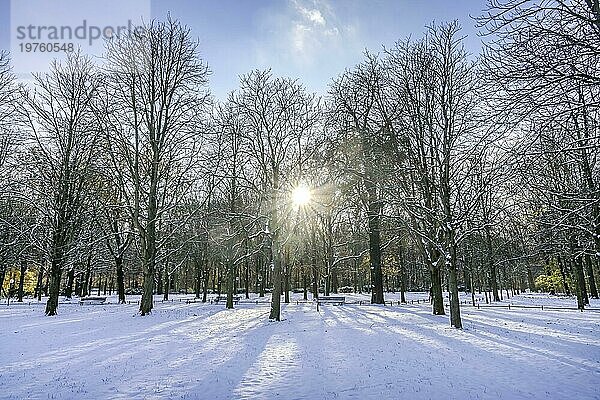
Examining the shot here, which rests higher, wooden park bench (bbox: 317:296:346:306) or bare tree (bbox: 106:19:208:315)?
bare tree (bbox: 106:19:208:315)

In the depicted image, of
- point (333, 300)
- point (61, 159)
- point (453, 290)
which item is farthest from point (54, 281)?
point (453, 290)

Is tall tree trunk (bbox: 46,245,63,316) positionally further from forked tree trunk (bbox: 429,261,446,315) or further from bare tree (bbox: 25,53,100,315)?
forked tree trunk (bbox: 429,261,446,315)

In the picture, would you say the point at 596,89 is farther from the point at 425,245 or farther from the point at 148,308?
the point at 148,308

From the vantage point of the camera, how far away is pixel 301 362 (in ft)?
30.9

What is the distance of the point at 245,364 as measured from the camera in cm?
923

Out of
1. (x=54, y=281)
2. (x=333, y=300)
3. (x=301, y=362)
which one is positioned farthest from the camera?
(x=333, y=300)

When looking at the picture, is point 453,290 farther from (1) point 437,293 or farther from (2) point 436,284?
(1) point 437,293

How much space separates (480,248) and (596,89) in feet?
114

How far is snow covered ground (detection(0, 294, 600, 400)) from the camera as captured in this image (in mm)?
7129

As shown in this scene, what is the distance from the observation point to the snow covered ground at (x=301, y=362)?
713cm

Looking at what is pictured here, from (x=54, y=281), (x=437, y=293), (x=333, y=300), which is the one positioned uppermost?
(x=54, y=281)

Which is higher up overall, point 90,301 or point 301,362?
point 90,301

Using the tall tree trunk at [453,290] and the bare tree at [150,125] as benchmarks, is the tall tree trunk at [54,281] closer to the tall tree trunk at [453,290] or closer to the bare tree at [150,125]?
the bare tree at [150,125]

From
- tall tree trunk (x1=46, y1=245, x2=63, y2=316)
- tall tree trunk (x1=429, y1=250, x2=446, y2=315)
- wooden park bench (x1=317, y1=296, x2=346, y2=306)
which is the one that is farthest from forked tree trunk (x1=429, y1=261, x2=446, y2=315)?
tall tree trunk (x1=46, y1=245, x2=63, y2=316)
